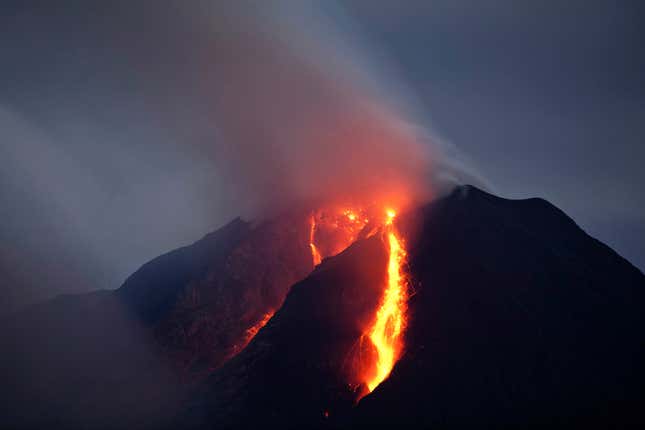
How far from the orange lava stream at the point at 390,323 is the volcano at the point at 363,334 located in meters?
0.19

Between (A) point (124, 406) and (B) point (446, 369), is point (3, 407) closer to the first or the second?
(A) point (124, 406)

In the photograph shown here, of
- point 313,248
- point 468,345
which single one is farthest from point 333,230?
point 468,345

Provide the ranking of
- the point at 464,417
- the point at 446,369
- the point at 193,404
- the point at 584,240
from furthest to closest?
1. the point at 584,240
2. the point at 193,404
3. the point at 446,369
4. the point at 464,417

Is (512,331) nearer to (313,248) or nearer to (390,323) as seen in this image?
(390,323)

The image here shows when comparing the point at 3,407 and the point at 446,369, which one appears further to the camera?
the point at 3,407

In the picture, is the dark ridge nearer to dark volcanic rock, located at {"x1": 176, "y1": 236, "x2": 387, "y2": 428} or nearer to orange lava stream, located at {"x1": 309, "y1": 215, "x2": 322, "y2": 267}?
orange lava stream, located at {"x1": 309, "y1": 215, "x2": 322, "y2": 267}

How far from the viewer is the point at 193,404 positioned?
3566 centimetres

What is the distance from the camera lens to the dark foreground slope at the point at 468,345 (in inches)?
1183

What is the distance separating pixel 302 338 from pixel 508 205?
33.7m

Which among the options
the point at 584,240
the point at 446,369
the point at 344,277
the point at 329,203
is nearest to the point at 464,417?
the point at 446,369

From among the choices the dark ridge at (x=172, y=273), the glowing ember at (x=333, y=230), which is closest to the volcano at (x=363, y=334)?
the glowing ember at (x=333, y=230)

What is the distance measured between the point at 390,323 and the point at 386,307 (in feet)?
6.80

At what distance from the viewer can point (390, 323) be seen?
129 feet

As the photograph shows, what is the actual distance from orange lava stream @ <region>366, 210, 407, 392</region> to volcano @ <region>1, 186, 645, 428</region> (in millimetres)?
194
